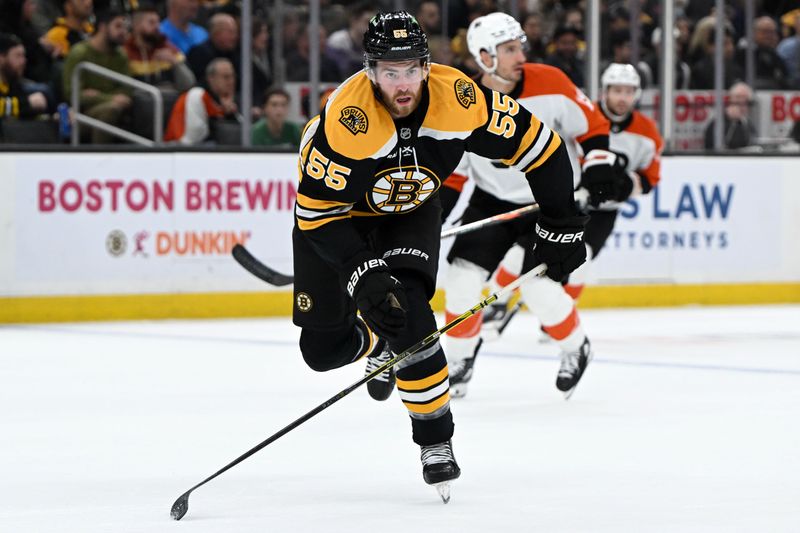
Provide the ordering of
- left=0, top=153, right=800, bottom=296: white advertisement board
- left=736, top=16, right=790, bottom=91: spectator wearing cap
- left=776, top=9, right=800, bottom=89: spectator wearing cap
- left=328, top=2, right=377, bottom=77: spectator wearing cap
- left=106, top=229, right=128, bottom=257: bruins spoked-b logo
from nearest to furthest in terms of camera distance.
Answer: left=0, top=153, right=800, bottom=296: white advertisement board < left=106, top=229, right=128, bottom=257: bruins spoked-b logo < left=328, top=2, right=377, bottom=77: spectator wearing cap < left=736, top=16, right=790, bottom=91: spectator wearing cap < left=776, top=9, right=800, bottom=89: spectator wearing cap

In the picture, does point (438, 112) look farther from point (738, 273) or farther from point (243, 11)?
point (738, 273)

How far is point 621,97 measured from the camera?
604 cm

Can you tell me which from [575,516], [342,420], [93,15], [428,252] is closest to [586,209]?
[342,420]

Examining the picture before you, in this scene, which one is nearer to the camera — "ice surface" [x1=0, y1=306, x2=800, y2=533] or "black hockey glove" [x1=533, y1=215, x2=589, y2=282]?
"ice surface" [x1=0, y1=306, x2=800, y2=533]

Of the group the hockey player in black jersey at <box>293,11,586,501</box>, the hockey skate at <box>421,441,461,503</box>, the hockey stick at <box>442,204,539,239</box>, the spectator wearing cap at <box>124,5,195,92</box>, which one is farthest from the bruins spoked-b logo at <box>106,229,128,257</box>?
the hockey skate at <box>421,441,461,503</box>

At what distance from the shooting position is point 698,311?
802 cm

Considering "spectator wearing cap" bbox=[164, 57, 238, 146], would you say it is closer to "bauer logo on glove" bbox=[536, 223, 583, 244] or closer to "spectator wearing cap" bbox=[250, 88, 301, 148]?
"spectator wearing cap" bbox=[250, 88, 301, 148]

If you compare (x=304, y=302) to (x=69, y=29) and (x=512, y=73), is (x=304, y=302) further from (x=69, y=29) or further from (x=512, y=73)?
(x=69, y=29)

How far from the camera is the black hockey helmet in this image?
3008mm

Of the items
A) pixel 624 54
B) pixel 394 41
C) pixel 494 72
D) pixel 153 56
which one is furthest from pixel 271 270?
pixel 624 54

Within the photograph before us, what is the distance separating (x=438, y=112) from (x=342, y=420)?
1.43 metres

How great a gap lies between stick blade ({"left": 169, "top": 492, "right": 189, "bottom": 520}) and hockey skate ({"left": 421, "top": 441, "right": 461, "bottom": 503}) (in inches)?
19.9

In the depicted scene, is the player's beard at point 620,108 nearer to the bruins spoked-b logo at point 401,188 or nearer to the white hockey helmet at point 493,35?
the white hockey helmet at point 493,35

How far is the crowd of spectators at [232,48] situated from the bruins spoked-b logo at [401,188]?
4.43m
